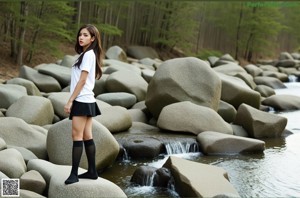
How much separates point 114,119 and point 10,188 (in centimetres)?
368

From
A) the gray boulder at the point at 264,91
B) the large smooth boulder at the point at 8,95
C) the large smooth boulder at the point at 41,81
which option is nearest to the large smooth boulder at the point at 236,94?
the gray boulder at the point at 264,91

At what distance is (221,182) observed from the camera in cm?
507

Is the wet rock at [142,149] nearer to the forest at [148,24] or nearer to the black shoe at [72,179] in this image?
the black shoe at [72,179]

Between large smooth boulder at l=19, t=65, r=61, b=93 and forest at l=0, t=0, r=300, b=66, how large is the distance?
2296mm

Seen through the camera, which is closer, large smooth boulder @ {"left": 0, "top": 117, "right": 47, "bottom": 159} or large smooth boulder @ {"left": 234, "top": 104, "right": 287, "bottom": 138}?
large smooth boulder @ {"left": 0, "top": 117, "right": 47, "bottom": 159}

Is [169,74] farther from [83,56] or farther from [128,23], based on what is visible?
[128,23]

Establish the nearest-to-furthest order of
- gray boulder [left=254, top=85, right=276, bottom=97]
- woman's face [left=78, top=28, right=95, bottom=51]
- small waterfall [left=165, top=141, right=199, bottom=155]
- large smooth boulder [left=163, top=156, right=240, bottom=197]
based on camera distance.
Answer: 1. woman's face [left=78, top=28, right=95, bottom=51]
2. large smooth boulder [left=163, top=156, right=240, bottom=197]
3. small waterfall [left=165, top=141, right=199, bottom=155]
4. gray boulder [left=254, top=85, right=276, bottom=97]

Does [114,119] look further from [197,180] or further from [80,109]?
[80,109]

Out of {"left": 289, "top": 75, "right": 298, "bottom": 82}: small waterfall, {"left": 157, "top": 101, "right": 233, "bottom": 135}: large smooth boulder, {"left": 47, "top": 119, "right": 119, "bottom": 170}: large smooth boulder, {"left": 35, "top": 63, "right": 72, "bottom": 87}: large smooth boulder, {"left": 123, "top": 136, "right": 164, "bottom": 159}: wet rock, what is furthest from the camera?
{"left": 289, "top": 75, "right": 298, "bottom": 82}: small waterfall

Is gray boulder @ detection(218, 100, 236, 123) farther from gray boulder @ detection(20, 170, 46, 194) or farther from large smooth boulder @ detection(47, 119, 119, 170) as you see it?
gray boulder @ detection(20, 170, 46, 194)

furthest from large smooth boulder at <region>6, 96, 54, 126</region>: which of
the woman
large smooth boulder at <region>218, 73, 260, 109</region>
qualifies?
large smooth boulder at <region>218, 73, 260, 109</region>

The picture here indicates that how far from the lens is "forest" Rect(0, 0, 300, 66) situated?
12523 mm

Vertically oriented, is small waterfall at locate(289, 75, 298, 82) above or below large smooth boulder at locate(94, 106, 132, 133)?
below

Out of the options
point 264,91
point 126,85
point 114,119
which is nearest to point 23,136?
point 114,119
